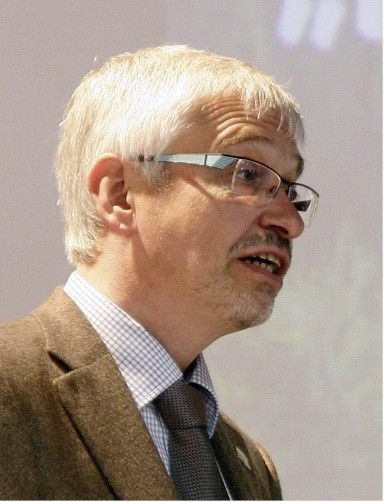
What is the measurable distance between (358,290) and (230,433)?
882mm

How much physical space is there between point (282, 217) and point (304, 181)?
0.98 metres

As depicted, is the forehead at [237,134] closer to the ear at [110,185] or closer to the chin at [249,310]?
the ear at [110,185]

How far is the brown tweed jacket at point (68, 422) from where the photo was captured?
1.57m

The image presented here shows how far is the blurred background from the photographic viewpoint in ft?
8.86

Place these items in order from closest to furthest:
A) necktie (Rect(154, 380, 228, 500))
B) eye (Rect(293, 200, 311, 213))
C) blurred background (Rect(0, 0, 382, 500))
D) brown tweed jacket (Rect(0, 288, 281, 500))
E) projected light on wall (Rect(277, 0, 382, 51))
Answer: brown tweed jacket (Rect(0, 288, 281, 500)) < necktie (Rect(154, 380, 228, 500)) < eye (Rect(293, 200, 311, 213)) < blurred background (Rect(0, 0, 382, 500)) < projected light on wall (Rect(277, 0, 382, 51))

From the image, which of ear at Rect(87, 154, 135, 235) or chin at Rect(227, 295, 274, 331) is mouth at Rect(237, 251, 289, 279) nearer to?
chin at Rect(227, 295, 274, 331)

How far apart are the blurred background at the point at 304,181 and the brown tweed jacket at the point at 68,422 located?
96 cm

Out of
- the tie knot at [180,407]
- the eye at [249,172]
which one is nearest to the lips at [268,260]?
the eye at [249,172]

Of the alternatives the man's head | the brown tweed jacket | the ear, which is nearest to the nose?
the man's head

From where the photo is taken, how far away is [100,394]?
1.68m

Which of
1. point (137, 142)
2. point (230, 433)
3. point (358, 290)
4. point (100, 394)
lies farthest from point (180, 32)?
point (100, 394)

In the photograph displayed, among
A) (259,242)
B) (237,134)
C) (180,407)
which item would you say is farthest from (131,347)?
(237,134)

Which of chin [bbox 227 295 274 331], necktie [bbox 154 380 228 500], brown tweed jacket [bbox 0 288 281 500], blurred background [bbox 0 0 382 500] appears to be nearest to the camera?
brown tweed jacket [bbox 0 288 281 500]

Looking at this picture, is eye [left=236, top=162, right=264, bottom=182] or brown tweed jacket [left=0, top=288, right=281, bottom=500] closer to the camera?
brown tweed jacket [left=0, top=288, right=281, bottom=500]
